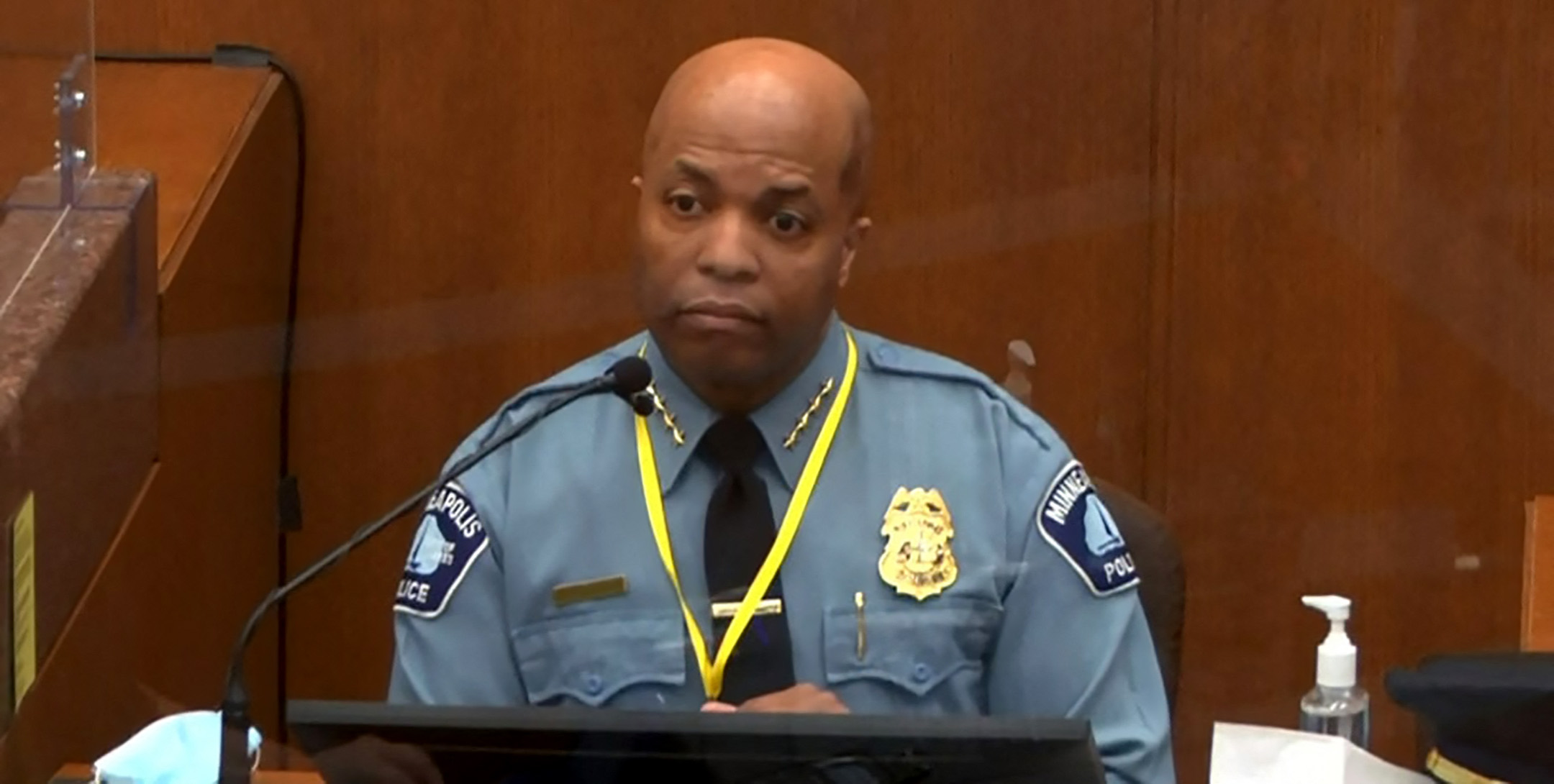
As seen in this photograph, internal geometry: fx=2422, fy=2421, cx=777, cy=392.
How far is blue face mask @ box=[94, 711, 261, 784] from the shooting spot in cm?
184

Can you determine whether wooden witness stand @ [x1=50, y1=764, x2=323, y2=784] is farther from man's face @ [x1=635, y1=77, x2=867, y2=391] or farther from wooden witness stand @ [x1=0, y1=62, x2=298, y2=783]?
man's face @ [x1=635, y1=77, x2=867, y2=391]

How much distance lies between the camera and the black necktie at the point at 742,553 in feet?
6.47

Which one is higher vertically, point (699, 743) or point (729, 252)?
point (729, 252)

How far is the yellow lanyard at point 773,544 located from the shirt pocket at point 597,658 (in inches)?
0.9

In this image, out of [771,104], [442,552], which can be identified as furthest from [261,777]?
[771,104]

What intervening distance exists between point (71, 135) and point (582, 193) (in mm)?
821

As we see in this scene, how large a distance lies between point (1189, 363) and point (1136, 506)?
2.95 feet

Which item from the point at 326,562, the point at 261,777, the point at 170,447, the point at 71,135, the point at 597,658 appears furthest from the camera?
the point at 170,447

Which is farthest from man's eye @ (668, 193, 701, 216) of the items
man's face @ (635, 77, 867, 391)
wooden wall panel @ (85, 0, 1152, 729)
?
wooden wall panel @ (85, 0, 1152, 729)

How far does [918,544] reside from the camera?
2.05m

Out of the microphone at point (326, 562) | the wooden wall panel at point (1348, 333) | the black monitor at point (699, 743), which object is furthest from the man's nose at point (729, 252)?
the wooden wall panel at point (1348, 333)

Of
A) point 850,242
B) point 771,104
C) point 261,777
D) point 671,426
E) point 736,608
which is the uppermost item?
point 771,104

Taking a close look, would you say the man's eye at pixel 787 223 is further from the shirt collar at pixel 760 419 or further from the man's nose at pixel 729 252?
the shirt collar at pixel 760 419

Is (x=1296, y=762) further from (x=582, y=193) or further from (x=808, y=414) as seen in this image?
(x=582, y=193)
